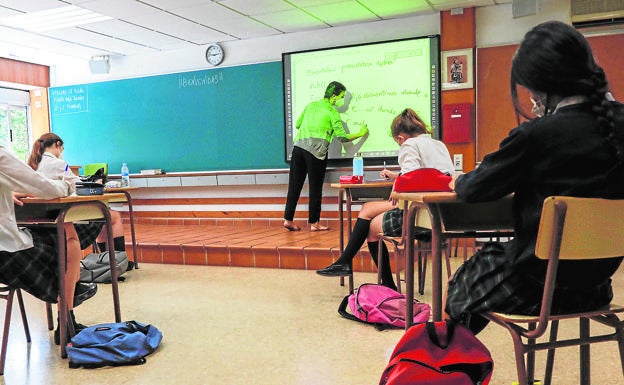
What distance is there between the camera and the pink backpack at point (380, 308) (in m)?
2.63

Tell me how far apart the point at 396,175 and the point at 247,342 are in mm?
1361

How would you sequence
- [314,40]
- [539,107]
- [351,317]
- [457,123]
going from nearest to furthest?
[539,107] → [351,317] → [457,123] → [314,40]

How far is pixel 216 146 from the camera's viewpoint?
267 inches

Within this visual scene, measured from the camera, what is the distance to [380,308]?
8.81 feet

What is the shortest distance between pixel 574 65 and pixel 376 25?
197 inches

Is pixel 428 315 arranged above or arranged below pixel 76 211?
below

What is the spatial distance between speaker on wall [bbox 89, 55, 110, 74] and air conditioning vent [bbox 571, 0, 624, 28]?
5.91 meters

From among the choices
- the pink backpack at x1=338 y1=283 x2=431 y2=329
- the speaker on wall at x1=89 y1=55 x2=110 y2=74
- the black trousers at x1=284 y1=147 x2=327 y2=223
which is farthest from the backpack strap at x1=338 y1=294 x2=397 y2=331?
the speaker on wall at x1=89 y1=55 x2=110 y2=74

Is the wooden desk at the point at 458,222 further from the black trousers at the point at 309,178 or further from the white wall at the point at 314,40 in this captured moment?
the black trousers at the point at 309,178

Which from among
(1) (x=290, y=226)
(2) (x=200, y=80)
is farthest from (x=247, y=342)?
(2) (x=200, y=80)

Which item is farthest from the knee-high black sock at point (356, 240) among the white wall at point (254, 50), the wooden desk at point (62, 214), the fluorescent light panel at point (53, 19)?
the fluorescent light panel at point (53, 19)

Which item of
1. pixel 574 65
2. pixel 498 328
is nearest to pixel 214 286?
pixel 498 328

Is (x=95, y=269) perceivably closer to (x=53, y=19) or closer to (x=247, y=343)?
(x=247, y=343)

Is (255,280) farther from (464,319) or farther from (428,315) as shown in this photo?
(464,319)
